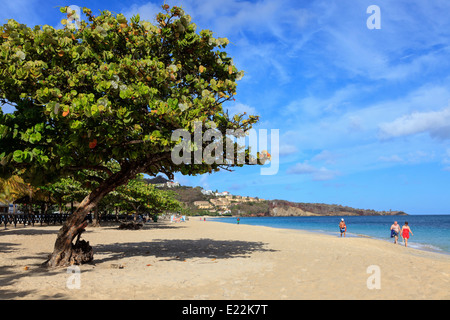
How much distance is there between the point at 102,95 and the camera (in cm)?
1028

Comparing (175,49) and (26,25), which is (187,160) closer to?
(175,49)

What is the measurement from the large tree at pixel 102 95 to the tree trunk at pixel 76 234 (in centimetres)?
3

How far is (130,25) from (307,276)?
9.69 metres

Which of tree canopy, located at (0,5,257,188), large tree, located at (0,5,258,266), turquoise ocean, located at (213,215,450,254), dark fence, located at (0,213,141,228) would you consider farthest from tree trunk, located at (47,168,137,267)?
dark fence, located at (0,213,141,228)

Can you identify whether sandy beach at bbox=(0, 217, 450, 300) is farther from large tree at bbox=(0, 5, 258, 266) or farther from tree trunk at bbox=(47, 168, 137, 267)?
large tree at bbox=(0, 5, 258, 266)

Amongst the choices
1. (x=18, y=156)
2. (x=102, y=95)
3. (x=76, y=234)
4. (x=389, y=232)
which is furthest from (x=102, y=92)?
(x=389, y=232)

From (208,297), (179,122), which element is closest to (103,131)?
(179,122)

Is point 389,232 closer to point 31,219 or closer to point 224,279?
point 31,219

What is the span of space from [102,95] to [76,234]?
4623 millimetres

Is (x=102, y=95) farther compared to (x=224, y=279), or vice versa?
(x=102, y=95)

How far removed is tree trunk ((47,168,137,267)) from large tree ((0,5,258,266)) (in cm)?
3

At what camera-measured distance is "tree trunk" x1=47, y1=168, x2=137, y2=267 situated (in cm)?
1055

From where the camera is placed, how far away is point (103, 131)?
9016 millimetres

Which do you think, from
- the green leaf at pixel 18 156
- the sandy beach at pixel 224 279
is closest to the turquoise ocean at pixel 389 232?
the sandy beach at pixel 224 279
